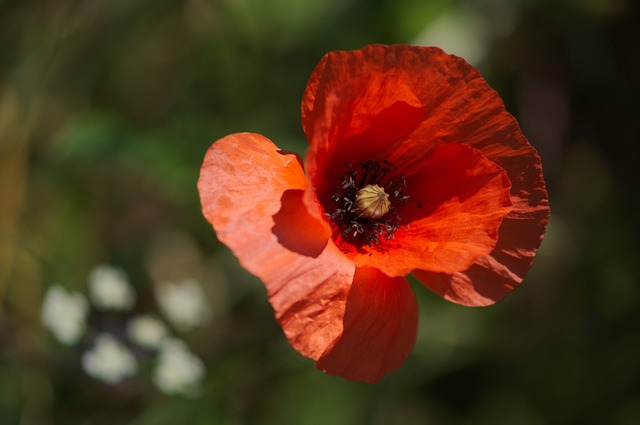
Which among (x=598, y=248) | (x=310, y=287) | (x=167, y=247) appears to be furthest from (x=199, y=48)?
(x=598, y=248)

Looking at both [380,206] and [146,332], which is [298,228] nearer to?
[380,206]

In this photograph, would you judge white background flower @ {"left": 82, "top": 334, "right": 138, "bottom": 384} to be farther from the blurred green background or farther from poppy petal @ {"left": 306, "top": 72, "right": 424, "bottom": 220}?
poppy petal @ {"left": 306, "top": 72, "right": 424, "bottom": 220}

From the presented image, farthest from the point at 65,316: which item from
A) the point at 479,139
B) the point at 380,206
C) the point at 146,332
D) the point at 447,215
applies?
the point at 479,139

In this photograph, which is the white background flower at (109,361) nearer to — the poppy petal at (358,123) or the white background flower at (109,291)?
the white background flower at (109,291)

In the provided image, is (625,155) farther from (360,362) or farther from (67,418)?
(67,418)

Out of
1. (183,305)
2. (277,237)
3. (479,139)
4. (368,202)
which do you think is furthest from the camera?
(183,305)

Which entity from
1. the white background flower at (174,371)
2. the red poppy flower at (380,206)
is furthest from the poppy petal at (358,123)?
the white background flower at (174,371)

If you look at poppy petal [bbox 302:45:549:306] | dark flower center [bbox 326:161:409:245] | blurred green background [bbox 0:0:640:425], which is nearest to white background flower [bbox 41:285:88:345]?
blurred green background [bbox 0:0:640:425]
